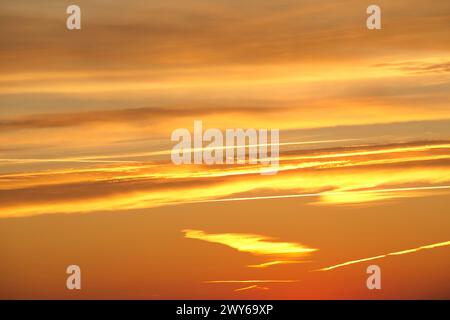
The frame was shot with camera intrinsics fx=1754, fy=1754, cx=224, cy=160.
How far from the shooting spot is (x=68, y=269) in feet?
73.8

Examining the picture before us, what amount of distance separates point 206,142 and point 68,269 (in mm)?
2405

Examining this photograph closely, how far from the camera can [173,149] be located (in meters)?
22.4

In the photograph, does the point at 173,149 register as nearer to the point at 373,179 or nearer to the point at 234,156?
the point at 234,156
